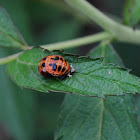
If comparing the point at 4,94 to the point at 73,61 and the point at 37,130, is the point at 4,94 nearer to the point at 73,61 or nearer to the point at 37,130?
the point at 37,130

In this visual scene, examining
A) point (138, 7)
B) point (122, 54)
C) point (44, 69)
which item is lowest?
point (44, 69)

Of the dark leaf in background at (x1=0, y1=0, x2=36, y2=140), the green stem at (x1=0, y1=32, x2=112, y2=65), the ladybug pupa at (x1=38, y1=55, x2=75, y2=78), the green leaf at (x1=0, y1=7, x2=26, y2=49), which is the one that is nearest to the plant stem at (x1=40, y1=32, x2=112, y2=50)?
the green stem at (x1=0, y1=32, x2=112, y2=65)

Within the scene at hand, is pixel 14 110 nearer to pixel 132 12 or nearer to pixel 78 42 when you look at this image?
pixel 78 42

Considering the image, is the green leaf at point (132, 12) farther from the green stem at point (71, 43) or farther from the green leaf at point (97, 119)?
the green leaf at point (97, 119)

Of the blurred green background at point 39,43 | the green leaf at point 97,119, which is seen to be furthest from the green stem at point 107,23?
the blurred green background at point 39,43

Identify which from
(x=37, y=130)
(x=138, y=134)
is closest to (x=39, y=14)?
(x=37, y=130)

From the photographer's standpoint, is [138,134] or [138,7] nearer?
[138,134]
